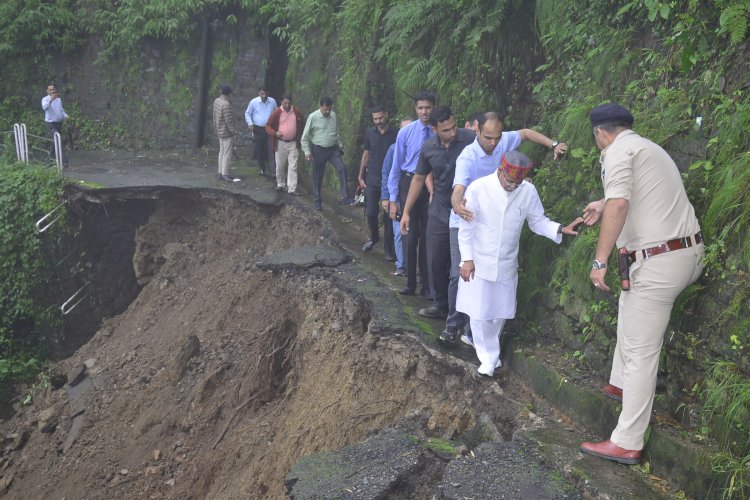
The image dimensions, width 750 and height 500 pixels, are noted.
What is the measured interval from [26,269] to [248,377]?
7.31m

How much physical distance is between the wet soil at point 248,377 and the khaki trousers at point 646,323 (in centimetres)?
36

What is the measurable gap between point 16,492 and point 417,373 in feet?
21.3

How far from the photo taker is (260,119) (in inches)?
538

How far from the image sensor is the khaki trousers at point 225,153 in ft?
43.6

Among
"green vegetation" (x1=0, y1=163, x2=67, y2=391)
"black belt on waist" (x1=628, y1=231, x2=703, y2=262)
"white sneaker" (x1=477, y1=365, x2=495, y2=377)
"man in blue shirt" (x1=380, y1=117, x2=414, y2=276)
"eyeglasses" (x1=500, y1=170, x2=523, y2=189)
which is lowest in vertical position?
"green vegetation" (x1=0, y1=163, x2=67, y2=391)

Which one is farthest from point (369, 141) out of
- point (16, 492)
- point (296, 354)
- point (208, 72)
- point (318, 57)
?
point (208, 72)

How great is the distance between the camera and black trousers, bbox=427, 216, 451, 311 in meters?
7.11

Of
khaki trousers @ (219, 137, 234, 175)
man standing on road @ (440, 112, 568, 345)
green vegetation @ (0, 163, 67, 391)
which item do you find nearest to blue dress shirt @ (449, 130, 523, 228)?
man standing on road @ (440, 112, 568, 345)

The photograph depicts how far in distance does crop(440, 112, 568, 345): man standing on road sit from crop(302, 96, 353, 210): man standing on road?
15.8ft

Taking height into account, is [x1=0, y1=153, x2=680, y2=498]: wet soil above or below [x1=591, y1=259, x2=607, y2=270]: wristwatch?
below

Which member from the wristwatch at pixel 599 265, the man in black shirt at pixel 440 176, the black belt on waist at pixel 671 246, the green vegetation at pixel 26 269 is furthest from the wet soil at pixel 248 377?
the black belt on waist at pixel 671 246

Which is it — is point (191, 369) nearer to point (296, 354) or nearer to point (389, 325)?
point (296, 354)

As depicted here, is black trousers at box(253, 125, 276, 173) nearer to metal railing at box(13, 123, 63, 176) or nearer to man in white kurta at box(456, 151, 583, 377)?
metal railing at box(13, 123, 63, 176)

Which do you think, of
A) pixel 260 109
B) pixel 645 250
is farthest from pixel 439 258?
pixel 260 109
